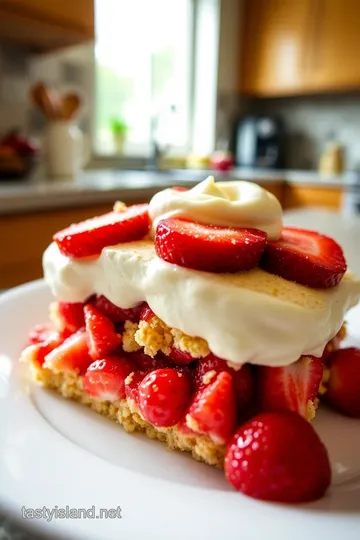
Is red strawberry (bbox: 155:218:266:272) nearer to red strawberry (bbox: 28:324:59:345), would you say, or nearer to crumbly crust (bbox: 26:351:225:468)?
crumbly crust (bbox: 26:351:225:468)

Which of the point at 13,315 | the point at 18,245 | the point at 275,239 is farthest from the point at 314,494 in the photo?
the point at 18,245

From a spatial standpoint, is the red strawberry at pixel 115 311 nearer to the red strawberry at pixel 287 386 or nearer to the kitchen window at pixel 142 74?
the red strawberry at pixel 287 386

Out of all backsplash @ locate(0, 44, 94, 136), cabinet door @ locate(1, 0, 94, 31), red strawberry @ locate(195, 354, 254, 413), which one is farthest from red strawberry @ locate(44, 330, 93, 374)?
backsplash @ locate(0, 44, 94, 136)

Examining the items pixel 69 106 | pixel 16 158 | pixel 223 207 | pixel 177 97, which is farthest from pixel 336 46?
pixel 223 207

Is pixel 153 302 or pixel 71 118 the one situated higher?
pixel 71 118

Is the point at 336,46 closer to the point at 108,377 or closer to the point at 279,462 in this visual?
the point at 108,377

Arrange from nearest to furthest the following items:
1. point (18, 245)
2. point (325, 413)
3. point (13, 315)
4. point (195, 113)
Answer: point (325, 413), point (13, 315), point (18, 245), point (195, 113)

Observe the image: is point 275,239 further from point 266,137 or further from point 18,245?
point 266,137
